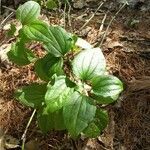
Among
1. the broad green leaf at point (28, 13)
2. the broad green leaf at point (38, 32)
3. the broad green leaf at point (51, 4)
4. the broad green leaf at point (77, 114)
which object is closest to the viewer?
the broad green leaf at point (77, 114)

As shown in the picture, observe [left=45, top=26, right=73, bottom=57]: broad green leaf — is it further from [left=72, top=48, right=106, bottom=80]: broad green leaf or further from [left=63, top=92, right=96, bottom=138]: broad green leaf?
[left=63, top=92, right=96, bottom=138]: broad green leaf

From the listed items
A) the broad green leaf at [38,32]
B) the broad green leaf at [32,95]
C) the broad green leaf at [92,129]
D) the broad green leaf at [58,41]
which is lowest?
the broad green leaf at [92,129]

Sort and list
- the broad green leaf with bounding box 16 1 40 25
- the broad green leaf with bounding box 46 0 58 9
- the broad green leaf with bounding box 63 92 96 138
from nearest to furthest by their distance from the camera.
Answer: the broad green leaf with bounding box 63 92 96 138 < the broad green leaf with bounding box 16 1 40 25 < the broad green leaf with bounding box 46 0 58 9

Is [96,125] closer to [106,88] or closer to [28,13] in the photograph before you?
[106,88]

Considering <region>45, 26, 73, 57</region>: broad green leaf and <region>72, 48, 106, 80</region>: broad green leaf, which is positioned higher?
<region>45, 26, 73, 57</region>: broad green leaf

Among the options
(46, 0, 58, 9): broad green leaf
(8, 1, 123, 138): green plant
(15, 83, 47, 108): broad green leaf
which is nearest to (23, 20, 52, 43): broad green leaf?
(8, 1, 123, 138): green plant

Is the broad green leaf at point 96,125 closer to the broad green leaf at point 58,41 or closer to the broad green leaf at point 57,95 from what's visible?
the broad green leaf at point 57,95

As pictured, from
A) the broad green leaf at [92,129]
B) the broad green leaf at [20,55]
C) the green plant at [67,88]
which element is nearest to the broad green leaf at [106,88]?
the green plant at [67,88]
